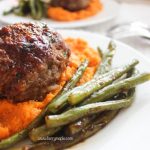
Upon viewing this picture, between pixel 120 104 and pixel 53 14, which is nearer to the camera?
pixel 120 104

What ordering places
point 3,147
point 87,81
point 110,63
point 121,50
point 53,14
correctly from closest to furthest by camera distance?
1. point 3,147
2. point 87,81
3. point 110,63
4. point 121,50
5. point 53,14

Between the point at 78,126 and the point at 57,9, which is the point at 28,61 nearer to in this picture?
the point at 78,126

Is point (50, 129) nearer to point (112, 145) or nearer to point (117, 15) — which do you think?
point (112, 145)

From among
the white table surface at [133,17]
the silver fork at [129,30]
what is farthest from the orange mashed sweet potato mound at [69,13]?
the silver fork at [129,30]

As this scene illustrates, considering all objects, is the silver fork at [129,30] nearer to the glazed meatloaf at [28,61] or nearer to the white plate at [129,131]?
the white plate at [129,131]

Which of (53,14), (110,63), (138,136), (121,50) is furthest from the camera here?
(53,14)

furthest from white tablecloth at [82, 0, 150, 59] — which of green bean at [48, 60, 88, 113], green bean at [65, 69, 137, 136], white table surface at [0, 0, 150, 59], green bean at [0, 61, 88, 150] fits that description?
green bean at [65, 69, 137, 136]

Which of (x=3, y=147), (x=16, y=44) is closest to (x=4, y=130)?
(x=3, y=147)
